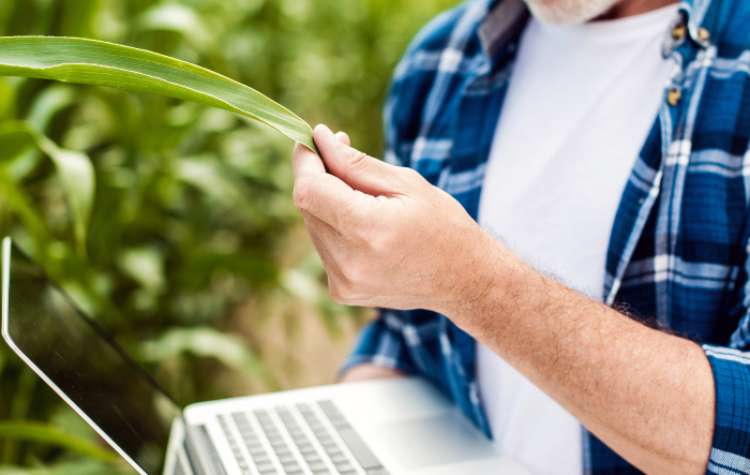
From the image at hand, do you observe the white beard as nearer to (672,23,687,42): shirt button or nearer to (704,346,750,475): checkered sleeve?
(672,23,687,42): shirt button

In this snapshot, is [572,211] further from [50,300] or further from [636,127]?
[50,300]

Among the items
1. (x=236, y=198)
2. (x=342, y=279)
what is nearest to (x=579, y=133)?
(x=342, y=279)

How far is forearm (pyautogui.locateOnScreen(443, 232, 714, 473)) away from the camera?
569mm

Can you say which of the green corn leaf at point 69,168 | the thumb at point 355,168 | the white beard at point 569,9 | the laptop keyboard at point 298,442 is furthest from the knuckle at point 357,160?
the green corn leaf at point 69,168

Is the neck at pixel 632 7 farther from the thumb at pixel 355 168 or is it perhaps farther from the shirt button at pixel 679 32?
the thumb at pixel 355 168

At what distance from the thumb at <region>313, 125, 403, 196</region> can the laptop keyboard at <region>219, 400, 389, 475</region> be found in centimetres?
20

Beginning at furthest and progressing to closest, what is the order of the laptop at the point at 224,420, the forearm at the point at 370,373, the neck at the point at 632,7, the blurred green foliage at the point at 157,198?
the blurred green foliage at the point at 157,198, the forearm at the point at 370,373, the neck at the point at 632,7, the laptop at the point at 224,420

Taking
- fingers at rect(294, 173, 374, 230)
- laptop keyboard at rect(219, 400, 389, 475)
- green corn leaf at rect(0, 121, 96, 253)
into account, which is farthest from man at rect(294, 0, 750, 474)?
→ green corn leaf at rect(0, 121, 96, 253)

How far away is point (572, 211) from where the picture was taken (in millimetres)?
765

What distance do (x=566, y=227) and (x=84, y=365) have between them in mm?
422

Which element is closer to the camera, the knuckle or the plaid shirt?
the knuckle

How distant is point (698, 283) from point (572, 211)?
0.43ft

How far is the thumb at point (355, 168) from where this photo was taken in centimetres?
53

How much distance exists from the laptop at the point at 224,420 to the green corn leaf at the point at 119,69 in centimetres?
15
